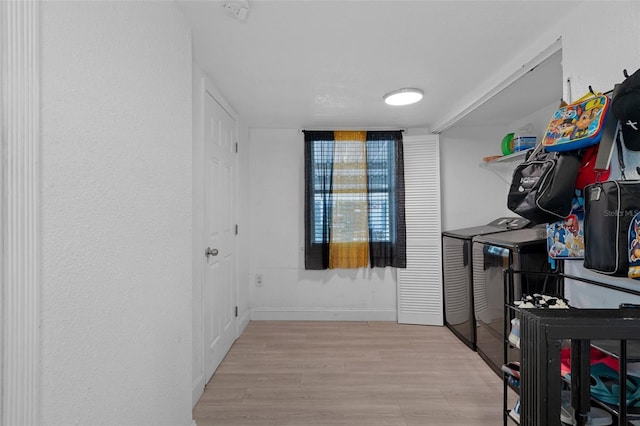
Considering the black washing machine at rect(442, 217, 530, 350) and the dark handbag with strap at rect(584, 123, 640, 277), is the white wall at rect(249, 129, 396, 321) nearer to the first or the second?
the black washing machine at rect(442, 217, 530, 350)

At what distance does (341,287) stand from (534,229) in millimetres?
2029

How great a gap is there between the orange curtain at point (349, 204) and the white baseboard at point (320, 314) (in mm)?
563

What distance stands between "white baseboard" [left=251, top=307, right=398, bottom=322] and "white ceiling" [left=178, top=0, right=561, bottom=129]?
2.29 meters

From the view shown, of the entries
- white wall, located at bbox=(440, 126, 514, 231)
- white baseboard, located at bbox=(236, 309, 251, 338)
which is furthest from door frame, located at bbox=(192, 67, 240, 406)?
white wall, located at bbox=(440, 126, 514, 231)

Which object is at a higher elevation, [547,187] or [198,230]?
[547,187]

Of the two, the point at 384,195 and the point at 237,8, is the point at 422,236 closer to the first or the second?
the point at 384,195

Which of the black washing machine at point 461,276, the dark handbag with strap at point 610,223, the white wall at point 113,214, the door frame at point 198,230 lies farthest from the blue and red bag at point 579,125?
the door frame at point 198,230

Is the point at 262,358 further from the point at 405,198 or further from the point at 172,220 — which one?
the point at 405,198

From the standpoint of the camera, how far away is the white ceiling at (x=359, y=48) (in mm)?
1570

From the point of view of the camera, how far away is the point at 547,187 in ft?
4.55

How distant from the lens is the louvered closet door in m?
3.48

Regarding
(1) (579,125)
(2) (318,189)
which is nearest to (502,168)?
(2) (318,189)

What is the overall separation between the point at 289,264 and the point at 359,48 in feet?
8.17

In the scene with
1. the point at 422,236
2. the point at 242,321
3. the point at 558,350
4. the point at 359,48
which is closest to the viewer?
the point at 558,350
